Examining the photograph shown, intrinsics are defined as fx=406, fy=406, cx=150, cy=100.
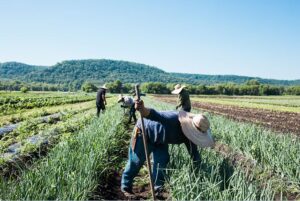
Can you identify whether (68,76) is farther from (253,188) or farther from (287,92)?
(253,188)

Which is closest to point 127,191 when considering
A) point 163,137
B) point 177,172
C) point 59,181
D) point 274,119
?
point 177,172

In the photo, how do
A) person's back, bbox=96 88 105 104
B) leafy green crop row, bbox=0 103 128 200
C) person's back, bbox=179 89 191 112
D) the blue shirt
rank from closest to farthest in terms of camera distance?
1. leafy green crop row, bbox=0 103 128 200
2. the blue shirt
3. person's back, bbox=179 89 191 112
4. person's back, bbox=96 88 105 104

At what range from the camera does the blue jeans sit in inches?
179

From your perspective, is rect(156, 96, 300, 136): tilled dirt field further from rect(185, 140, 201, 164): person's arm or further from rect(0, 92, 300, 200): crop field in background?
rect(185, 140, 201, 164): person's arm

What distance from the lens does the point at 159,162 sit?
454 cm

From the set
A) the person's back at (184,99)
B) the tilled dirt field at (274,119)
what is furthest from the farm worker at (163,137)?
the tilled dirt field at (274,119)

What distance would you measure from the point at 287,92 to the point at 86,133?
268 ft

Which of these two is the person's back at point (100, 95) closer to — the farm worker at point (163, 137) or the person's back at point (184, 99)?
the person's back at point (184, 99)

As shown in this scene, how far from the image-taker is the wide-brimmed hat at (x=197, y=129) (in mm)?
4230

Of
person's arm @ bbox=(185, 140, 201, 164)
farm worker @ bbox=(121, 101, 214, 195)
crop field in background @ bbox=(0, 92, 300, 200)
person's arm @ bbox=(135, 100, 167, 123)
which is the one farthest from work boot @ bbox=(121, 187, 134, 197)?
person's arm @ bbox=(135, 100, 167, 123)

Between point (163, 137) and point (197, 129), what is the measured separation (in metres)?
0.38

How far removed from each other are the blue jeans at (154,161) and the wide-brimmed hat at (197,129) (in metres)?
0.37

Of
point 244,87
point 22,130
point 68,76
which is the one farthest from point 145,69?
point 22,130

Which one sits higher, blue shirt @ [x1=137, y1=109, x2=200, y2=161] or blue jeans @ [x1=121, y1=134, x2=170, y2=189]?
blue shirt @ [x1=137, y1=109, x2=200, y2=161]
